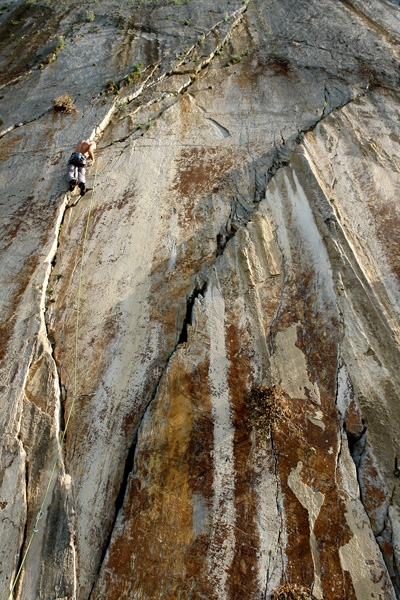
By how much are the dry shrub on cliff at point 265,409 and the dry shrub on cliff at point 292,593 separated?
5.27ft

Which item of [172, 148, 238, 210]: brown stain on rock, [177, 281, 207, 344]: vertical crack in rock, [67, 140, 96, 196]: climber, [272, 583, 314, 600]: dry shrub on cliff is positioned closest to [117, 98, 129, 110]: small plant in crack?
[67, 140, 96, 196]: climber

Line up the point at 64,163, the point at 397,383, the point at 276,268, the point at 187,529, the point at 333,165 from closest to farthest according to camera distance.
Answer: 1. the point at 187,529
2. the point at 397,383
3. the point at 276,268
4. the point at 333,165
5. the point at 64,163

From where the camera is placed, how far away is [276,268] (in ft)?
22.9

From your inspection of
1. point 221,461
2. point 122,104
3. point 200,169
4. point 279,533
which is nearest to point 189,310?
point 221,461

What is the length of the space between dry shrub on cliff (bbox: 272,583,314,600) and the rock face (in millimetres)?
27

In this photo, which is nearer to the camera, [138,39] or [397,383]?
[397,383]

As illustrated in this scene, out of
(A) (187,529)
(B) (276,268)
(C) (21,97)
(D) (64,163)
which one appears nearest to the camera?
(A) (187,529)

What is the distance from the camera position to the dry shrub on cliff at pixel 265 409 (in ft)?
18.3

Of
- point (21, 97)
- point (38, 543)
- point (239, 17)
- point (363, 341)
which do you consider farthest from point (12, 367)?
point (239, 17)

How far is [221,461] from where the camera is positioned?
17.9 feet

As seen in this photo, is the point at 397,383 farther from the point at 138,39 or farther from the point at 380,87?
the point at 138,39

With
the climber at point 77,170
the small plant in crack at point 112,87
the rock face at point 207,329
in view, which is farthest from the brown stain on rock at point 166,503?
the small plant in crack at point 112,87

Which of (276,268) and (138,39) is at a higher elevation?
(138,39)

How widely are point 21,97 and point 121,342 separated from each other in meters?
7.70
